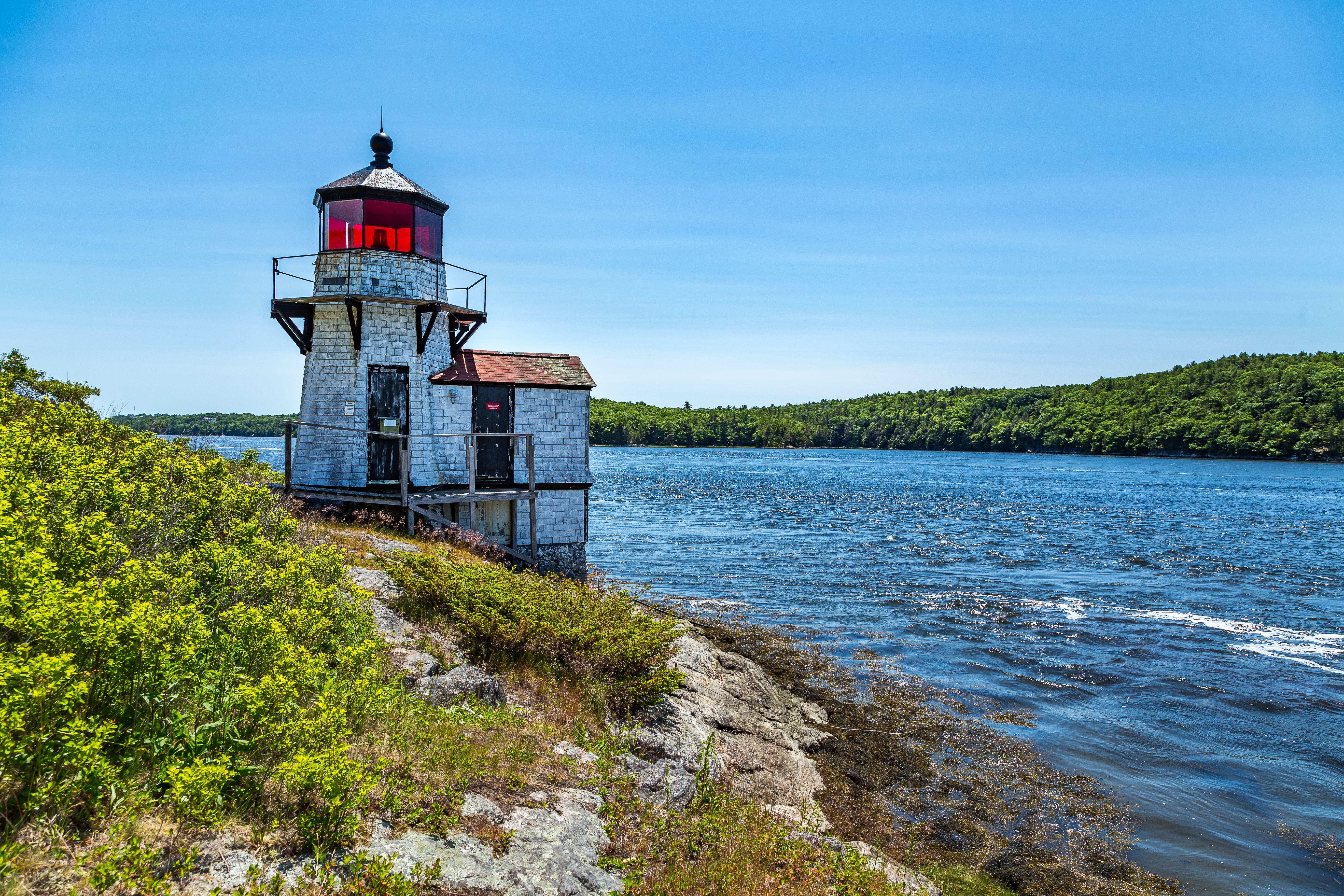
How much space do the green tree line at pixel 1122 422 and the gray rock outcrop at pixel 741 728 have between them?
482ft

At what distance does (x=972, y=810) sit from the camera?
34.9 feet

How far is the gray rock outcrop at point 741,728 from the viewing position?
31.2 feet

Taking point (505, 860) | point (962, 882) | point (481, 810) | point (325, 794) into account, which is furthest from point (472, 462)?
point (325, 794)

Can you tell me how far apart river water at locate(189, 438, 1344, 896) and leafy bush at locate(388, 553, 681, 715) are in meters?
6.91

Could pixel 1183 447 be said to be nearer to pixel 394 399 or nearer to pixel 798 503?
pixel 798 503

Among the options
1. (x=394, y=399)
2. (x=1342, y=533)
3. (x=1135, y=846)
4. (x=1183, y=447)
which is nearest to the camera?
(x=1135, y=846)

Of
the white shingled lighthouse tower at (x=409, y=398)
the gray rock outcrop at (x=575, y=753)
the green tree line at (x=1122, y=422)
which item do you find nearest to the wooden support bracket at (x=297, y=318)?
the white shingled lighthouse tower at (x=409, y=398)

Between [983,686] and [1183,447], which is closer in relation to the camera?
[983,686]

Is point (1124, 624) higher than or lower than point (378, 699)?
lower

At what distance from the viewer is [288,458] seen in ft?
65.4

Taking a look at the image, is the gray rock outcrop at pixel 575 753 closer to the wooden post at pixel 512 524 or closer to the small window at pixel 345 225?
the wooden post at pixel 512 524

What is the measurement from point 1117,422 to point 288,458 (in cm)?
16441

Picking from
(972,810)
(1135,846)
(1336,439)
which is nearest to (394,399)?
(972,810)

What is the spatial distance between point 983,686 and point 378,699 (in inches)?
539
